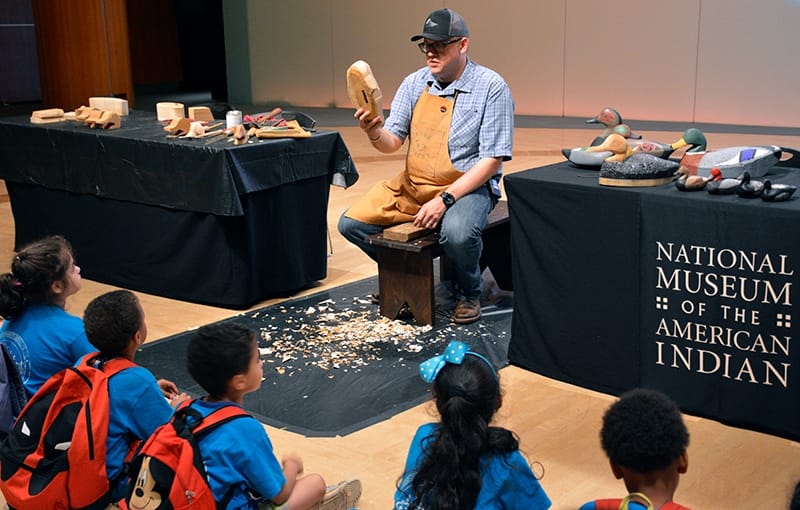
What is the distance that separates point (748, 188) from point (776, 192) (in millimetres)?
→ 92

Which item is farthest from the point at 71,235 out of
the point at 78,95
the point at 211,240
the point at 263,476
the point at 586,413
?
the point at 78,95

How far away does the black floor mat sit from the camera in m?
3.83

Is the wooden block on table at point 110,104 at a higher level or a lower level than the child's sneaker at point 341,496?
higher

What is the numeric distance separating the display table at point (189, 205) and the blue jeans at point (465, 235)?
483 millimetres

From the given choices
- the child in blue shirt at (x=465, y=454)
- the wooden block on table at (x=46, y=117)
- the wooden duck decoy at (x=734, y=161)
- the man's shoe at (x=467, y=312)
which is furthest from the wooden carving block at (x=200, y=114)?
the child in blue shirt at (x=465, y=454)

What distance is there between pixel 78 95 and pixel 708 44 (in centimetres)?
706

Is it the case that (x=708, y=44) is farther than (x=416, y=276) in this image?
Yes

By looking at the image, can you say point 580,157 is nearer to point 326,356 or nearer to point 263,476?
point 326,356

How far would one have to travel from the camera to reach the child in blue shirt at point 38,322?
9.91 feet

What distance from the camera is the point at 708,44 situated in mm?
10531

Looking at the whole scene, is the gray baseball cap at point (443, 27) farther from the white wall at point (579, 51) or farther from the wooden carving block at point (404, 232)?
the white wall at point (579, 51)

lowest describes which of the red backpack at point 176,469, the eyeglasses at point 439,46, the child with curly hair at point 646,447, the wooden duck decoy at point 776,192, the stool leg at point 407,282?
the stool leg at point 407,282

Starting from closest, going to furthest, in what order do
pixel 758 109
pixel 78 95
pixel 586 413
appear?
pixel 586 413 → pixel 758 109 → pixel 78 95

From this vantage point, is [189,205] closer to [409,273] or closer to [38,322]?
[409,273]
